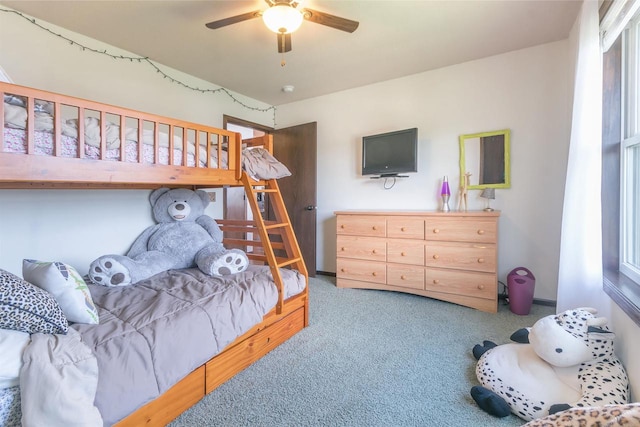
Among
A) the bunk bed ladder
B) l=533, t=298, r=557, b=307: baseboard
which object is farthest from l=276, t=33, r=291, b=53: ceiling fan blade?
l=533, t=298, r=557, b=307: baseboard

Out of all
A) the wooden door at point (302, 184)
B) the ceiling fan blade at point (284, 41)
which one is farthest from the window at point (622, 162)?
the wooden door at point (302, 184)

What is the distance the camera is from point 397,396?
1466 millimetres

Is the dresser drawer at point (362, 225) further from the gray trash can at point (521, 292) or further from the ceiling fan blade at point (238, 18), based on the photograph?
the ceiling fan blade at point (238, 18)

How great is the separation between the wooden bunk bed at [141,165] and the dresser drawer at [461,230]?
1.32 meters

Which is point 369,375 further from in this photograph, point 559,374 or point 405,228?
point 405,228

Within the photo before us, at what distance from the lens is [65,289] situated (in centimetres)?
131

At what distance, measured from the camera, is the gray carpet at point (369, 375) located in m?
1.33

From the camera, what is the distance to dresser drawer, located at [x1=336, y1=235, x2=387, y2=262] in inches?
118

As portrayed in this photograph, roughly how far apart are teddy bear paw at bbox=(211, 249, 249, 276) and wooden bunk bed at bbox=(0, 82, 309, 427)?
13.8 inches

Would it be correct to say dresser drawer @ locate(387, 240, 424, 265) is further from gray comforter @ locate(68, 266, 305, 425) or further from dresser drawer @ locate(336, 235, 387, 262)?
gray comforter @ locate(68, 266, 305, 425)

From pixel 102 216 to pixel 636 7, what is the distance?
3.72m

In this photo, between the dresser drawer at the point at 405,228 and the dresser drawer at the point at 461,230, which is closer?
the dresser drawer at the point at 461,230

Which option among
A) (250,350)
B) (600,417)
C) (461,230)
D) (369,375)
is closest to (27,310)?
(250,350)

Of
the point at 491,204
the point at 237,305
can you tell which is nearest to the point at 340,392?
the point at 237,305
